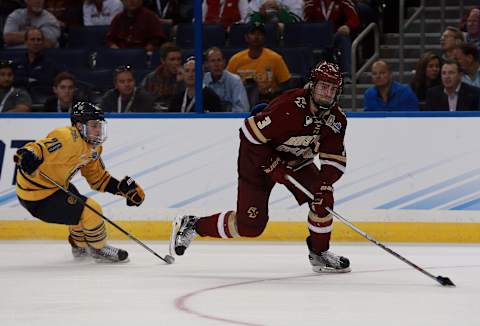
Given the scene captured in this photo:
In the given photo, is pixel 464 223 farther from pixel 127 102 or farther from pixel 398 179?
pixel 127 102

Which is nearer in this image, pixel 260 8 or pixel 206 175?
pixel 206 175

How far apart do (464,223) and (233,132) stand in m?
1.81

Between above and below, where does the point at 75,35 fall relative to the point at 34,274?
above

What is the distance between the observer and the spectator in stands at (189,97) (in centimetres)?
854

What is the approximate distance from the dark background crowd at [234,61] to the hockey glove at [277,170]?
2.09 m

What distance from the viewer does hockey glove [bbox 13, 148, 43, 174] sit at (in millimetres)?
6840

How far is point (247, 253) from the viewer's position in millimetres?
7641

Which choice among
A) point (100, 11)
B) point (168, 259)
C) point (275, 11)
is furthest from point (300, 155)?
point (100, 11)

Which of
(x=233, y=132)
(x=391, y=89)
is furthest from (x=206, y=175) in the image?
(x=391, y=89)

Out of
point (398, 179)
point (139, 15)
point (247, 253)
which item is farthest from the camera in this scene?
point (139, 15)

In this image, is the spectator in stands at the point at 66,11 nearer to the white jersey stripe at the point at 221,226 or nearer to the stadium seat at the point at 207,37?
the stadium seat at the point at 207,37

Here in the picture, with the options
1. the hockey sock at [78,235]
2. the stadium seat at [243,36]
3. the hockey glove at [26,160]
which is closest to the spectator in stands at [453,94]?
the stadium seat at [243,36]

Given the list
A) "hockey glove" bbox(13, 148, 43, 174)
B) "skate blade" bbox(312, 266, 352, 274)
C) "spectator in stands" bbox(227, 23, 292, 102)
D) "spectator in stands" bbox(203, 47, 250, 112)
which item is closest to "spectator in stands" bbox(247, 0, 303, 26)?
"spectator in stands" bbox(227, 23, 292, 102)

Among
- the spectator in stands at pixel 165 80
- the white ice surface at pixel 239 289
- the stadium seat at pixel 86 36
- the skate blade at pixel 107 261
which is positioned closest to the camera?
the white ice surface at pixel 239 289
